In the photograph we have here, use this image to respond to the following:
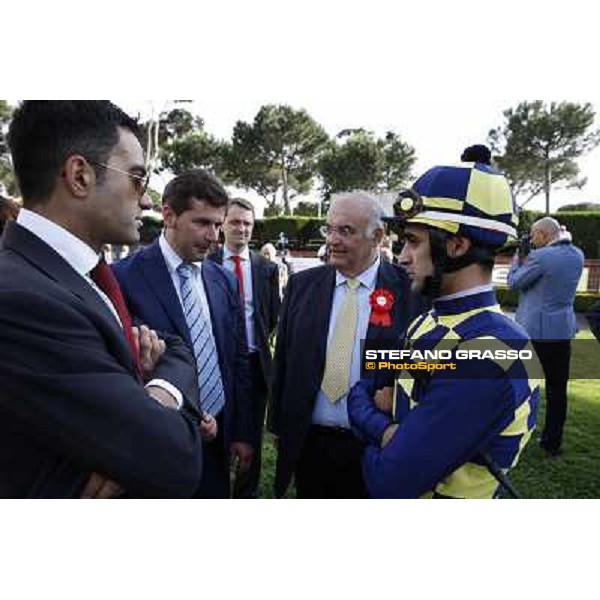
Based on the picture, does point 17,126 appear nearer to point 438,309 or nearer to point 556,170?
point 438,309

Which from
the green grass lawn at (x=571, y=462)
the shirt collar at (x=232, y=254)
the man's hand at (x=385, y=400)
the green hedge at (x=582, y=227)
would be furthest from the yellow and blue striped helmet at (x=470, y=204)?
the shirt collar at (x=232, y=254)

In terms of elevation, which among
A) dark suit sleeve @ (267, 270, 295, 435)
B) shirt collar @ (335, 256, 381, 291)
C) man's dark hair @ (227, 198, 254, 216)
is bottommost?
dark suit sleeve @ (267, 270, 295, 435)

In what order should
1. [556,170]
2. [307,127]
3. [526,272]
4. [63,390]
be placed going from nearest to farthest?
[63,390]
[307,127]
[556,170]
[526,272]

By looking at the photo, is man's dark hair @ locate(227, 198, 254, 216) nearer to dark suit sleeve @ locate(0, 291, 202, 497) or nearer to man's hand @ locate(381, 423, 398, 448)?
man's hand @ locate(381, 423, 398, 448)

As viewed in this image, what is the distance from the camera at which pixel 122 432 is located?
62 centimetres

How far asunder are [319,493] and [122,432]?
3.35 feet

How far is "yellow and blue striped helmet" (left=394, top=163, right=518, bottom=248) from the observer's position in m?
0.87

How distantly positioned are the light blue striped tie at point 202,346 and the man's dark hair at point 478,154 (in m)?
0.83

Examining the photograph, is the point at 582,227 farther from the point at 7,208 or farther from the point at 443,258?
the point at 7,208

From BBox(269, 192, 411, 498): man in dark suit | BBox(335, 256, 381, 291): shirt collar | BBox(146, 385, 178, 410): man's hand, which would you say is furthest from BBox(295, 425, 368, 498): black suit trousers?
BBox(146, 385, 178, 410): man's hand

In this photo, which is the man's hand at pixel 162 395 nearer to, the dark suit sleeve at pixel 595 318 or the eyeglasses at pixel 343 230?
the eyeglasses at pixel 343 230

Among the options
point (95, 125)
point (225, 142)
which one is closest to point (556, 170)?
point (225, 142)

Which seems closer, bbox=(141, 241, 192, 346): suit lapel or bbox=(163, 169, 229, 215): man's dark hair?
bbox=(141, 241, 192, 346): suit lapel

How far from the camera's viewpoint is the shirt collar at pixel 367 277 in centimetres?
156
